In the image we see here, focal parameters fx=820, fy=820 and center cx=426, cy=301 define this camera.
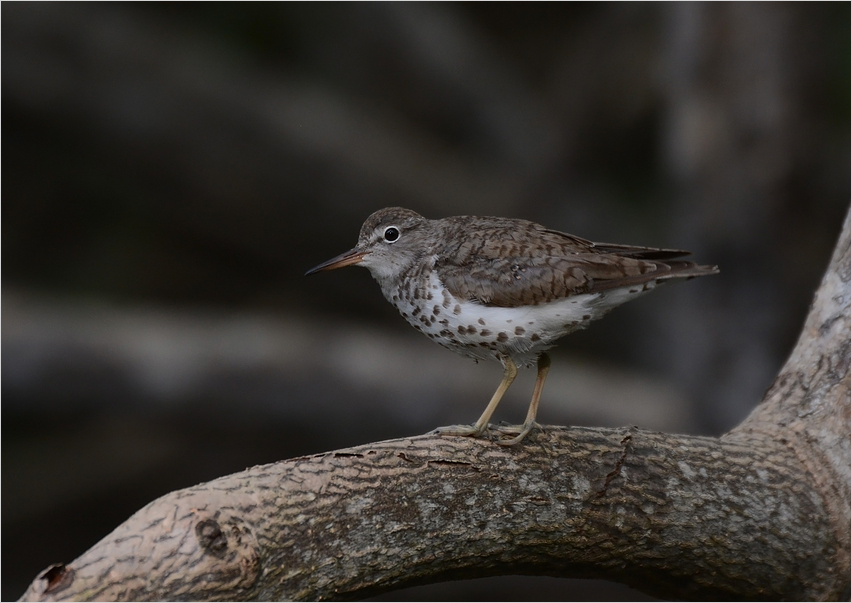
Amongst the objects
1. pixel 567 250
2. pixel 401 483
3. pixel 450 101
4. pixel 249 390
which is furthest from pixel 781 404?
pixel 450 101

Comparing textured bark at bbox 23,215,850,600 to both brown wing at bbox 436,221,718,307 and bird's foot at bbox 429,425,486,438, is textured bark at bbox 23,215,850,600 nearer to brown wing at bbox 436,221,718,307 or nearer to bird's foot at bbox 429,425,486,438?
bird's foot at bbox 429,425,486,438

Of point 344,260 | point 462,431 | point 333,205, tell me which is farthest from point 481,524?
point 333,205

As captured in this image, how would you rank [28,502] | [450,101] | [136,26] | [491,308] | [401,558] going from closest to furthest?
[401,558], [491,308], [136,26], [28,502], [450,101]

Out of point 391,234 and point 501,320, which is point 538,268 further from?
point 391,234

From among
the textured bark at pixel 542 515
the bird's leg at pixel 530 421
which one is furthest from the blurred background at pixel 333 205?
the bird's leg at pixel 530 421

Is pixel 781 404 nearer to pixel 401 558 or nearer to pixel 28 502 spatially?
pixel 401 558

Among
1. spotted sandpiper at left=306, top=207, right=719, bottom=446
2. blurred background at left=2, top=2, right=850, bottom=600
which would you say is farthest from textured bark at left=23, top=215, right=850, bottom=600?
blurred background at left=2, top=2, right=850, bottom=600

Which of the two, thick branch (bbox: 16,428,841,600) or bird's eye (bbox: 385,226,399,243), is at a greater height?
bird's eye (bbox: 385,226,399,243)
